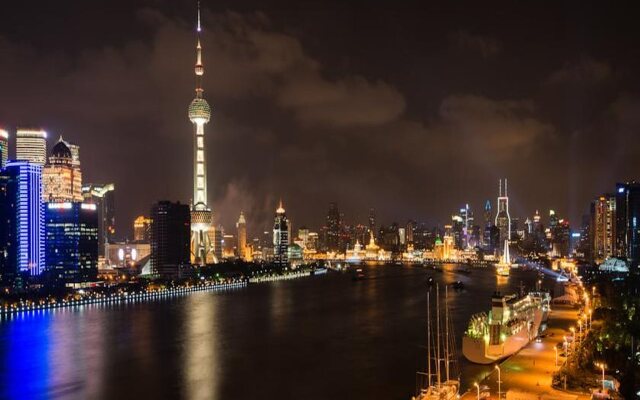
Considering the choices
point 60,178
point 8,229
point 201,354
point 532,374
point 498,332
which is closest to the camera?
point 532,374

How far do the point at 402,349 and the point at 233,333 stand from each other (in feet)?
17.1

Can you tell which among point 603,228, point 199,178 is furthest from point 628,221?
point 199,178

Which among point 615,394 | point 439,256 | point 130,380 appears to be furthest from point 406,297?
point 439,256

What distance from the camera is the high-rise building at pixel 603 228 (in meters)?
52.0

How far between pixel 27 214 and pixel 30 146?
14.2 m

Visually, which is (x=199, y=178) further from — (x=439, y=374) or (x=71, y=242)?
(x=439, y=374)

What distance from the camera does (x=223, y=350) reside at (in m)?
15.4

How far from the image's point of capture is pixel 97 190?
65.1 metres

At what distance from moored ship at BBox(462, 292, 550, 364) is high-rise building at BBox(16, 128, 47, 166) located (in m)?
38.5

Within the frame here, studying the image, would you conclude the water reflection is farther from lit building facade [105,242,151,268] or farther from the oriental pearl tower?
lit building facade [105,242,151,268]

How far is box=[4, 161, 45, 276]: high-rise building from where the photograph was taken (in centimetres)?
3234

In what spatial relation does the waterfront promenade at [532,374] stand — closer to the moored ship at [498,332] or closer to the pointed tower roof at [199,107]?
the moored ship at [498,332]

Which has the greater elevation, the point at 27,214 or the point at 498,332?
the point at 27,214

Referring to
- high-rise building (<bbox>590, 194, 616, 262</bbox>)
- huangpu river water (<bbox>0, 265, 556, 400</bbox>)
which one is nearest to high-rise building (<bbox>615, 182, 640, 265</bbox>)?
high-rise building (<bbox>590, 194, 616, 262</bbox>)
